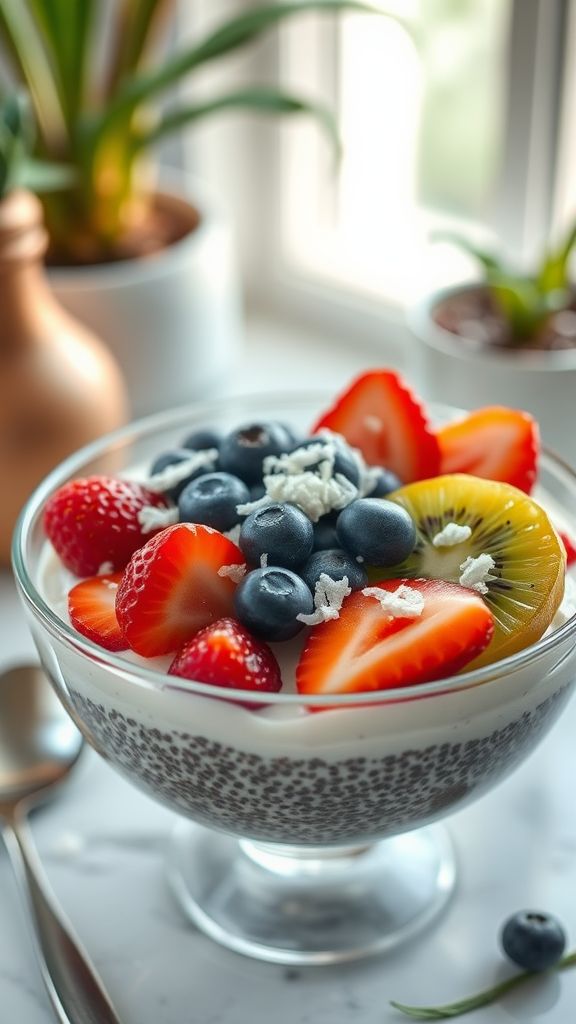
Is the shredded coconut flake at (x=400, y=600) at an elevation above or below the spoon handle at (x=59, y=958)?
above

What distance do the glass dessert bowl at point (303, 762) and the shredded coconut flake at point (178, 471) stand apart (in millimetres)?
84

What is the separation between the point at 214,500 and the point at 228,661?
0.45ft

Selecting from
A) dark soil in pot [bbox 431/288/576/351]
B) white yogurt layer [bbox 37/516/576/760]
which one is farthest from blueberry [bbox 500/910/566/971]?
dark soil in pot [bbox 431/288/576/351]

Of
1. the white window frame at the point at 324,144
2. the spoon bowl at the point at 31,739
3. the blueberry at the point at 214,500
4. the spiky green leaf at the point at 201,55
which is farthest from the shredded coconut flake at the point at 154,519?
the white window frame at the point at 324,144

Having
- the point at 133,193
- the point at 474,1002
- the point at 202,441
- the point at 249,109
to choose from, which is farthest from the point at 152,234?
the point at 474,1002

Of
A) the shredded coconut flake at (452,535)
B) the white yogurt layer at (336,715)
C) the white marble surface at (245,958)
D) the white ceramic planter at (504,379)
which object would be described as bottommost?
the white marble surface at (245,958)

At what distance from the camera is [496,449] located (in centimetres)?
87

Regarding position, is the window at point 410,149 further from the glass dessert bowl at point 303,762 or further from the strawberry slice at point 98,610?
the strawberry slice at point 98,610

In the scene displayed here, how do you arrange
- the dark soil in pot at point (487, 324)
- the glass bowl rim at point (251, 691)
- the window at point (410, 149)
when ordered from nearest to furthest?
the glass bowl rim at point (251, 691)
the dark soil in pot at point (487, 324)
the window at point (410, 149)

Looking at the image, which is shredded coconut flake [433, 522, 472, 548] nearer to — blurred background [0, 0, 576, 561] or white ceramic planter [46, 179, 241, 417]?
blurred background [0, 0, 576, 561]

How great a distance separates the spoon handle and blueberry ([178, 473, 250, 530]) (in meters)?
0.27

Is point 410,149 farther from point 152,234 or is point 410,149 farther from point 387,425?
point 387,425

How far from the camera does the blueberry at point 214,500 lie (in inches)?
31.2

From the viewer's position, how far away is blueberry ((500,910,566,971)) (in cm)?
81
